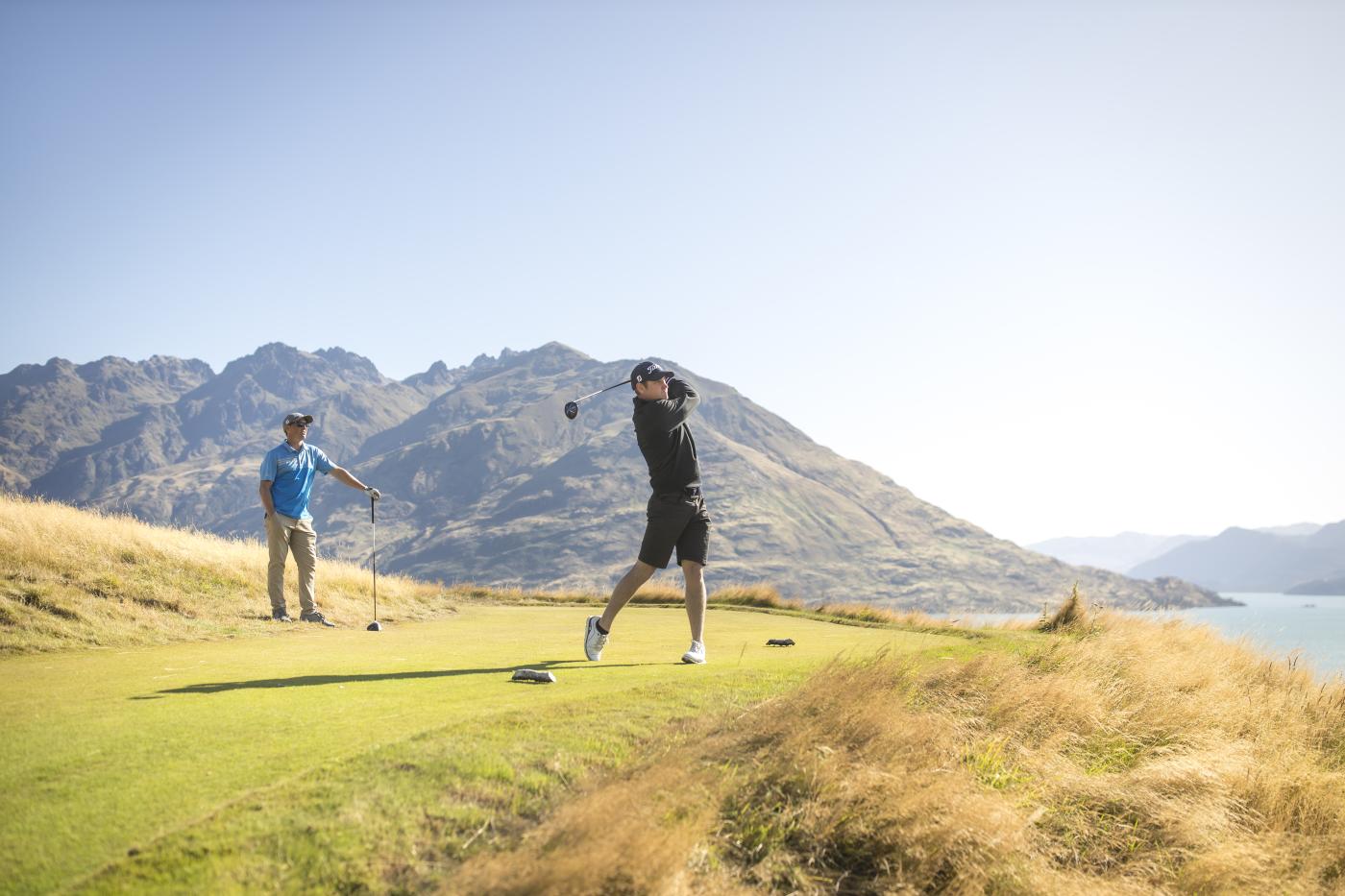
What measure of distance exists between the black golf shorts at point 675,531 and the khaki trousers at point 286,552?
6.11 m

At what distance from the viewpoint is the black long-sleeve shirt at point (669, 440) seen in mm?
8344

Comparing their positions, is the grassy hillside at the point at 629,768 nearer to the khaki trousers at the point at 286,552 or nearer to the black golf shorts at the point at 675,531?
the black golf shorts at the point at 675,531

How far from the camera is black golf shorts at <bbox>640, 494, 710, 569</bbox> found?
8227 mm

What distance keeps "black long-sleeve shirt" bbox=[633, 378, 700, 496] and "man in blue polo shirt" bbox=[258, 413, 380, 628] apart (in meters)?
5.57

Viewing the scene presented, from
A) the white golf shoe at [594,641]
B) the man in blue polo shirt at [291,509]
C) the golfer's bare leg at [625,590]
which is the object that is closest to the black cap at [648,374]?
the golfer's bare leg at [625,590]

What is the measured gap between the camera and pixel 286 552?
1219 cm

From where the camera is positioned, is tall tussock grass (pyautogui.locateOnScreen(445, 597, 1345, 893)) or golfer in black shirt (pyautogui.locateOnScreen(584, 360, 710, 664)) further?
golfer in black shirt (pyautogui.locateOnScreen(584, 360, 710, 664))

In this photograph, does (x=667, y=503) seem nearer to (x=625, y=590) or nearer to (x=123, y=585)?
(x=625, y=590)

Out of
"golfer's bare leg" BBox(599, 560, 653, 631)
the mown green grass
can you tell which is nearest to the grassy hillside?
the mown green grass

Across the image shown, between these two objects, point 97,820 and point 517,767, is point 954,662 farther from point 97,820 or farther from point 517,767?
point 97,820

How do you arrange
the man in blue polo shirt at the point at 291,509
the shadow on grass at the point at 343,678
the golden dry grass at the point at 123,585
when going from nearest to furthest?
the shadow on grass at the point at 343,678 → the golden dry grass at the point at 123,585 → the man in blue polo shirt at the point at 291,509

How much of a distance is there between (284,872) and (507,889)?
0.88 meters

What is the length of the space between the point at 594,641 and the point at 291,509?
20.6ft

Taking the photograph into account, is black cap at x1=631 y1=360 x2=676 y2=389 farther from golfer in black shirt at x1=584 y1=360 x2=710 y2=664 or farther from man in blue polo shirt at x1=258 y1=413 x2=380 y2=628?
man in blue polo shirt at x1=258 y1=413 x2=380 y2=628
